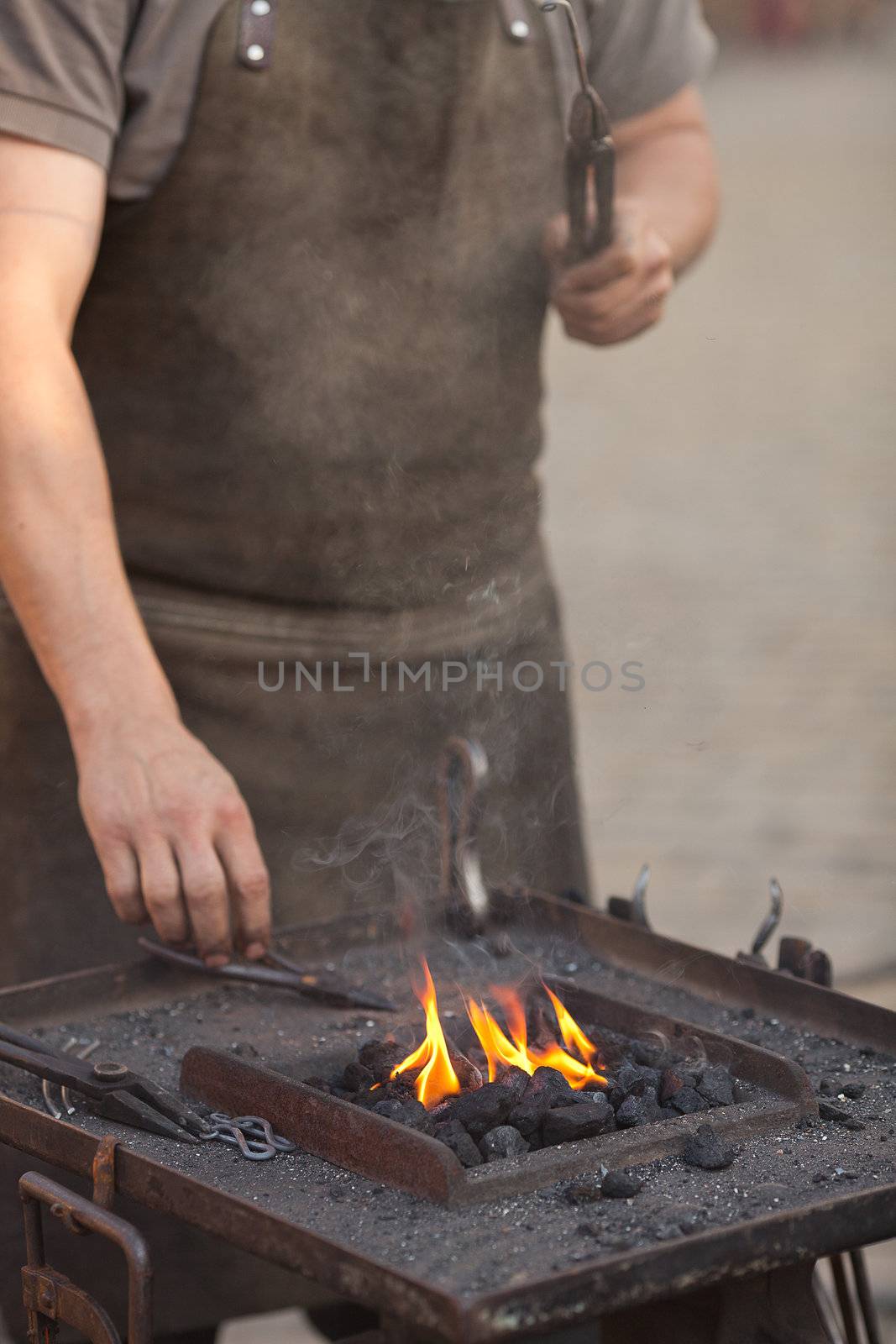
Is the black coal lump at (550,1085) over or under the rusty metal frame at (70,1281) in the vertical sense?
over

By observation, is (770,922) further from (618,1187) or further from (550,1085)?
(618,1187)

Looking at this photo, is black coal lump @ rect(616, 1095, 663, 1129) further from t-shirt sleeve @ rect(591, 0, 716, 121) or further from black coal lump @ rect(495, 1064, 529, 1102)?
t-shirt sleeve @ rect(591, 0, 716, 121)

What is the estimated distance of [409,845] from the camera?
1938 mm

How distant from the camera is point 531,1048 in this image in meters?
1.43

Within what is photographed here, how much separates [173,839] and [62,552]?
1.00ft

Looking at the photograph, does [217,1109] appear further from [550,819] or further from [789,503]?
[789,503]

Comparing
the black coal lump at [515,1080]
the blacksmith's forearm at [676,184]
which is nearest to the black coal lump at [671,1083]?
the black coal lump at [515,1080]

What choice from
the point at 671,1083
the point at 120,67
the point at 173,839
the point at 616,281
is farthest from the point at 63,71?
the point at 671,1083

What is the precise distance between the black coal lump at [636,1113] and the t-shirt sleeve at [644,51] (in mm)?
1327

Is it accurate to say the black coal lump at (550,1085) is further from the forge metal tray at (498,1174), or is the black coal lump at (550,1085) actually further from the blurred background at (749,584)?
the blurred background at (749,584)

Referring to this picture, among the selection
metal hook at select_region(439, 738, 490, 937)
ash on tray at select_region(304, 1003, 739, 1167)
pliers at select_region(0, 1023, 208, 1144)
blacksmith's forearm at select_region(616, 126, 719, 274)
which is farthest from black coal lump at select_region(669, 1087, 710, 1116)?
blacksmith's forearm at select_region(616, 126, 719, 274)

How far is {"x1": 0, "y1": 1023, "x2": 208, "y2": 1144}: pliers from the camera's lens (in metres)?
1.28

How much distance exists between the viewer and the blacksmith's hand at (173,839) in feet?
4.81

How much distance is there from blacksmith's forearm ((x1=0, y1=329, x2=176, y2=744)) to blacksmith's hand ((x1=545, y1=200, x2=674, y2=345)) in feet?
2.05
